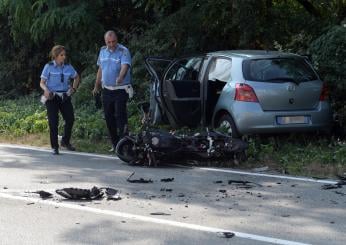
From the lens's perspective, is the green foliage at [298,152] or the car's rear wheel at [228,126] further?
the car's rear wheel at [228,126]

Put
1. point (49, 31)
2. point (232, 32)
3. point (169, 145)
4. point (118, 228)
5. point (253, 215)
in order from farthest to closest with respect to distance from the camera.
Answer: point (49, 31)
point (232, 32)
point (169, 145)
point (253, 215)
point (118, 228)

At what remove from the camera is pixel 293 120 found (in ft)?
33.2

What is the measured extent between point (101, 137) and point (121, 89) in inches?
75.5

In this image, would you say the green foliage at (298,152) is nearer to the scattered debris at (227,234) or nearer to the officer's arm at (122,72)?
the officer's arm at (122,72)

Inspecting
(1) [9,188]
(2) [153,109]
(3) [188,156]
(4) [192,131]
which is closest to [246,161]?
(3) [188,156]

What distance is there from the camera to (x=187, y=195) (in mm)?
7594

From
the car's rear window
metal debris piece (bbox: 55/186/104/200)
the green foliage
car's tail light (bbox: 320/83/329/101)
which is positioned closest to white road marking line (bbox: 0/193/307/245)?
metal debris piece (bbox: 55/186/104/200)

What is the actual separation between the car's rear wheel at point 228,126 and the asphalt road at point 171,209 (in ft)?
3.84

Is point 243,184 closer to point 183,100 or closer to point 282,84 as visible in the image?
point 282,84

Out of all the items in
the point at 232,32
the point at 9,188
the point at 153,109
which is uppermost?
the point at 232,32

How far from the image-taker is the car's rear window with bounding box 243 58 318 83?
10.2 metres

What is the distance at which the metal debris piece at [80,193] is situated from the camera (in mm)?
7418

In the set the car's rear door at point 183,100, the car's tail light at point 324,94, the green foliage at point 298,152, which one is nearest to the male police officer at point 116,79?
the car's rear door at point 183,100

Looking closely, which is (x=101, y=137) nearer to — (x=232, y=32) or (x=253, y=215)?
(x=232, y=32)
